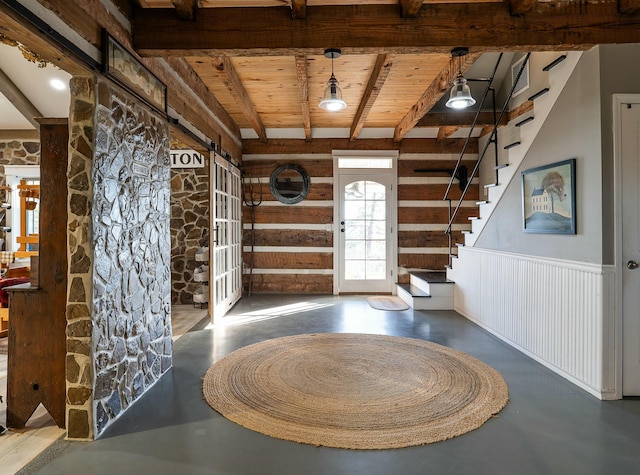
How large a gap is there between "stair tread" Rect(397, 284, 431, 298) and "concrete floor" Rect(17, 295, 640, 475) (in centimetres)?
238

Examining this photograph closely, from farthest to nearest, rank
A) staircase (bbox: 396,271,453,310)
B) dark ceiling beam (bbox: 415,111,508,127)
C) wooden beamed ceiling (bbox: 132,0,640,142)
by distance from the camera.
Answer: staircase (bbox: 396,271,453,310), dark ceiling beam (bbox: 415,111,508,127), wooden beamed ceiling (bbox: 132,0,640,142)

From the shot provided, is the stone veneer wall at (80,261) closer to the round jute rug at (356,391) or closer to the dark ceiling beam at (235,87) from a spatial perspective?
the round jute rug at (356,391)

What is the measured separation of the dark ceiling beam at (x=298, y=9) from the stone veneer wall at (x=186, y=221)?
3.84 m

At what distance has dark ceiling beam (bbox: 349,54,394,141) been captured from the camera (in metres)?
3.53

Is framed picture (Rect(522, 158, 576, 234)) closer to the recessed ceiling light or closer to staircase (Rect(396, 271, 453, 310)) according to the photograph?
staircase (Rect(396, 271, 453, 310))

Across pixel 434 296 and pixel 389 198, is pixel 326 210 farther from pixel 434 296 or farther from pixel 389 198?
pixel 434 296

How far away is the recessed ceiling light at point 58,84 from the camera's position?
4445mm

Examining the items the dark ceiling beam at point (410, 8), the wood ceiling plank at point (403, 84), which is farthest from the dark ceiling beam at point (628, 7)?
the dark ceiling beam at point (410, 8)

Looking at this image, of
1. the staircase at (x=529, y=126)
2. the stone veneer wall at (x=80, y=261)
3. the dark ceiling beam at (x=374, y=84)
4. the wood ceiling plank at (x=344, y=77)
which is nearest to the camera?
the stone veneer wall at (x=80, y=261)

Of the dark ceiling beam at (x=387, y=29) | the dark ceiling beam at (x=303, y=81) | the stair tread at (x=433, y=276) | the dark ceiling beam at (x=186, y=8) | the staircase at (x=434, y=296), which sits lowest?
the staircase at (x=434, y=296)

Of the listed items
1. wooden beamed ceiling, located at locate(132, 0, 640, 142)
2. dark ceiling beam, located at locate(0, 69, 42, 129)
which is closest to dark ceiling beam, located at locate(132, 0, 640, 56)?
wooden beamed ceiling, located at locate(132, 0, 640, 142)

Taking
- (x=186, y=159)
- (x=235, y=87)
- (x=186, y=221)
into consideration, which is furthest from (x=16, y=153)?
(x=235, y=87)

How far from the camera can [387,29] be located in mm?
2617

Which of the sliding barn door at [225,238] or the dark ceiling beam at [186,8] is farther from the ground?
the dark ceiling beam at [186,8]
